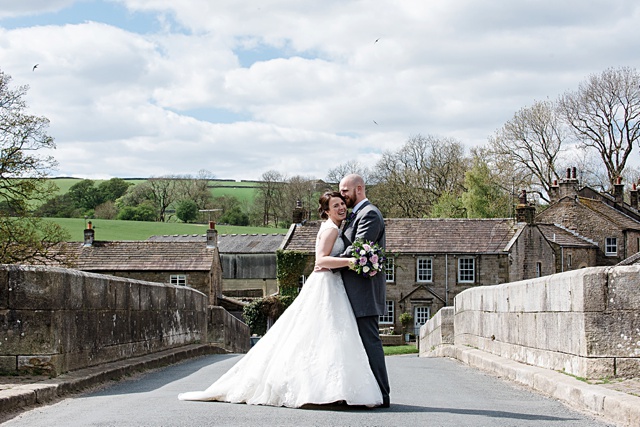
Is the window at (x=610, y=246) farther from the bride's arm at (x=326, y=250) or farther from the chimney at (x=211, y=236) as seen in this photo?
the bride's arm at (x=326, y=250)

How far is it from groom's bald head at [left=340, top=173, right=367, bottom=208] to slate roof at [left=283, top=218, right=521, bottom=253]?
129 feet

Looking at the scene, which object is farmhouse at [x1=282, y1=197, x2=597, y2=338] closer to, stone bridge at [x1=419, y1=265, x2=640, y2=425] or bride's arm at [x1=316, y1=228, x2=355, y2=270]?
stone bridge at [x1=419, y1=265, x2=640, y2=425]

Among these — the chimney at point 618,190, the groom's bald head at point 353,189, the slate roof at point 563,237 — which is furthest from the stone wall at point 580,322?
the chimney at point 618,190

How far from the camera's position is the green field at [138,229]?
74.7 m

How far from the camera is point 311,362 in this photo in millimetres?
7152

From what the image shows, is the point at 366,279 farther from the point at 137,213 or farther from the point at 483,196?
the point at 137,213

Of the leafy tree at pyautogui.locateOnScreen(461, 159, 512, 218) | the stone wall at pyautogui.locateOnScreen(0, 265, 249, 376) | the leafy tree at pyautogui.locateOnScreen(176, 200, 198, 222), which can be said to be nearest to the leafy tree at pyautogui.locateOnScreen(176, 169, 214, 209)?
the leafy tree at pyautogui.locateOnScreen(176, 200, 198, 222)

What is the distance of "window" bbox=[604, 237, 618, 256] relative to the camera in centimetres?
5466

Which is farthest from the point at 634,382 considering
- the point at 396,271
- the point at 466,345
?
the point at 396,271

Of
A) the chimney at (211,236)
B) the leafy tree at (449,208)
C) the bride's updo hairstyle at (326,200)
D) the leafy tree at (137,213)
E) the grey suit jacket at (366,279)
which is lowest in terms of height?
the grey suit jacket at (366,279)

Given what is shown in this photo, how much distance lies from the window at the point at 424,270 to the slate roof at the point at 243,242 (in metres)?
18.7

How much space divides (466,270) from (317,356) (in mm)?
41186

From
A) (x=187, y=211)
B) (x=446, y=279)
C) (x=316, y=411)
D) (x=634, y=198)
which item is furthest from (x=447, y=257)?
(x=187, y=211)

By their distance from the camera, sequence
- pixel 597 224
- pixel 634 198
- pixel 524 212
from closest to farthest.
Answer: pixel 524 212 → pixel 597 224 → pixel 634 198
